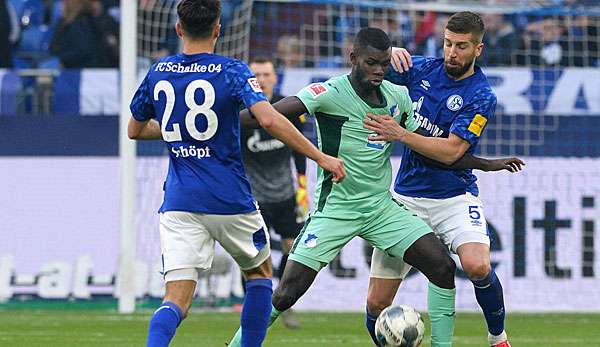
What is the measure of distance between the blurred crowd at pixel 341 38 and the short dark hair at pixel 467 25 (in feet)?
21.6

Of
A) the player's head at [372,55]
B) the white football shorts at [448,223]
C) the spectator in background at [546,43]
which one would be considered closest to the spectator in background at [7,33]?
the spectator in background at [546,43]

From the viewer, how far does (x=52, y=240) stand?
43.9 feet

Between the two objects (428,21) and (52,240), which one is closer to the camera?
(52,240)

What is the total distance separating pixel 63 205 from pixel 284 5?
3.50 m

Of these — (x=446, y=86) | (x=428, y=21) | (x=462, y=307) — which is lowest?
(x=462, y=307)

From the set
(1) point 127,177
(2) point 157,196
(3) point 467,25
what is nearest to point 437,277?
(3) point 467,25

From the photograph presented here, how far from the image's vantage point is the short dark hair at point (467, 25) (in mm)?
8125

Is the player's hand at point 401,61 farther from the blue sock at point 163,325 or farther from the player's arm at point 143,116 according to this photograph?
the blue sock at point 163,325

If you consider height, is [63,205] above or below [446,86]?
below

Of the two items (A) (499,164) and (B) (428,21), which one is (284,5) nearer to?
(B) (428,21)

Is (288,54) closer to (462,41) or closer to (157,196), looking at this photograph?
(157,196)

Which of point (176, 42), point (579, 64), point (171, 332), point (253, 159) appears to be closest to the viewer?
point (171, 332)

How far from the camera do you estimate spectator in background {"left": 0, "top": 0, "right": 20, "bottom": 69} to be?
1574cm

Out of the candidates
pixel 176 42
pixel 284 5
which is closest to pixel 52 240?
pixel 176 42
